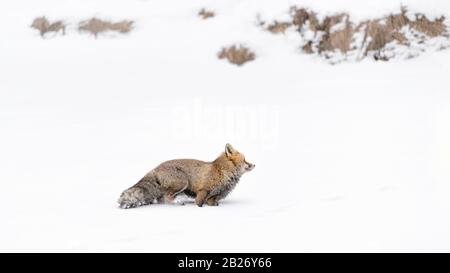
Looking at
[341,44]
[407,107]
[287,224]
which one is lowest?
[287,224]

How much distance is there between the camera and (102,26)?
24984mm

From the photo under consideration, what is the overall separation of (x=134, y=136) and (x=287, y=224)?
9.25 meters

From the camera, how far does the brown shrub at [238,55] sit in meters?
22.4

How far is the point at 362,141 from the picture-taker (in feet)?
46.3

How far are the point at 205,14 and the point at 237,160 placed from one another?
1579 cm

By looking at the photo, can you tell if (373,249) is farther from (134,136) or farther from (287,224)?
(134,136)

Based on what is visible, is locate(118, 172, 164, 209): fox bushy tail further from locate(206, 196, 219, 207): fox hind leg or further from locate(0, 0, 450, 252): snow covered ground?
locate(206, 196, 219, 207): fox hind leg

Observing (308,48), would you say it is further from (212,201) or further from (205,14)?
(212,201)

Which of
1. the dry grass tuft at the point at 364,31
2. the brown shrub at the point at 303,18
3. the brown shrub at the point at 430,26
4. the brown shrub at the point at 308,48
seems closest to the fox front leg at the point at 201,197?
the dry grass tuft at the point at 364,31

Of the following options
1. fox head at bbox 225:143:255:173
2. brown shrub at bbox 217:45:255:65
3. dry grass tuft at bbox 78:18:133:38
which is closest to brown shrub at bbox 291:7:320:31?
brown shrub at bbox 217:45:255:65

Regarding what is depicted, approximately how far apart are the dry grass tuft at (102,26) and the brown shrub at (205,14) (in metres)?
2.64

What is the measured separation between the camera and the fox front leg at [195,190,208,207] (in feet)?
31.0

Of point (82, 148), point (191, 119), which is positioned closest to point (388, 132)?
point (191, 119)
